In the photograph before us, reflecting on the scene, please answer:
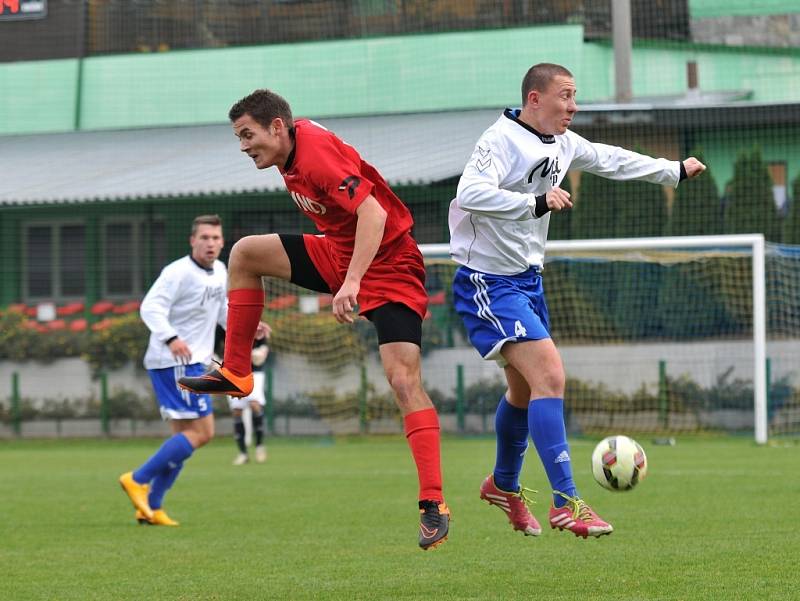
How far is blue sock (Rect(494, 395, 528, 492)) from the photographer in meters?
7.34

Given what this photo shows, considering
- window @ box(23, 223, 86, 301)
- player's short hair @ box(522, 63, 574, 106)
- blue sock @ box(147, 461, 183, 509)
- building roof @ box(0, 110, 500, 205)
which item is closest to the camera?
player's short hair @ box(522, 63, 574, 106)

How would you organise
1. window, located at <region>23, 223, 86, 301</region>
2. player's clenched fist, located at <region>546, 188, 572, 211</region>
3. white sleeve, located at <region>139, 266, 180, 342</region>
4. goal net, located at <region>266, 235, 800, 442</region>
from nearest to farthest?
player's clenched fist, located at <region>546, 188, 572, 211</region>, white sleeve, located at <region>139, 266, 180, 342</region>, goal net, located at <region>266, 235, 800, 442</region>, window, located at <region>23, 223, 86, 301</region>

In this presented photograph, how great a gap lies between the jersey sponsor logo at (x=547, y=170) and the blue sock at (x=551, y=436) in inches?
44.0

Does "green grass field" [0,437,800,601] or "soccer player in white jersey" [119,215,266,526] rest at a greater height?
"soccer player in white jersey" [119,215,266,526]

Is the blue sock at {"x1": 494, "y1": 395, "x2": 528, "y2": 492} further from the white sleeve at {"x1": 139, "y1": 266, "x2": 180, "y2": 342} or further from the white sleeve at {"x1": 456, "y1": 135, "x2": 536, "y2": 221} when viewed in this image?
the white sleeve at {"x1": 139, "y1": 266, "x2": 180, "y2": 342}

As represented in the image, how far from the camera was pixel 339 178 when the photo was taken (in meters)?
6.57

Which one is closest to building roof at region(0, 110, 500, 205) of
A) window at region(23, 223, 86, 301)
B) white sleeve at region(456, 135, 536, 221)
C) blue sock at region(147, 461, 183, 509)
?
window at region(23, 223, 86, 301)

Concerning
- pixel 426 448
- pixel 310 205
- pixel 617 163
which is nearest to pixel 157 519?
pixel 426 448

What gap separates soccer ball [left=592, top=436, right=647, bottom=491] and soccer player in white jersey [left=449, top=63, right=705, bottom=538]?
36 cm

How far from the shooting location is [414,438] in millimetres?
6723

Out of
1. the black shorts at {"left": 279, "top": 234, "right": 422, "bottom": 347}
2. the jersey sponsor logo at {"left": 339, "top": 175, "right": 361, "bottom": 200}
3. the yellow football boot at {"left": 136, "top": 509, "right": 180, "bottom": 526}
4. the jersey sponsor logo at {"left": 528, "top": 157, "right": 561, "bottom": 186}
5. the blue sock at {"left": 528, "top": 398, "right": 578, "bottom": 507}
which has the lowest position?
the yellow football boot at {"left": 136, "top": 509, "right": 180, "bottom": 526}

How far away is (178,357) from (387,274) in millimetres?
3821

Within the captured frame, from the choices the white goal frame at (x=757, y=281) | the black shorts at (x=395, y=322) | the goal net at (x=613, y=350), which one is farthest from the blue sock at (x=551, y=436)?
the goal net at (x=613, y=350)

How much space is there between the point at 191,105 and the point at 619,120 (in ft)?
27.3
